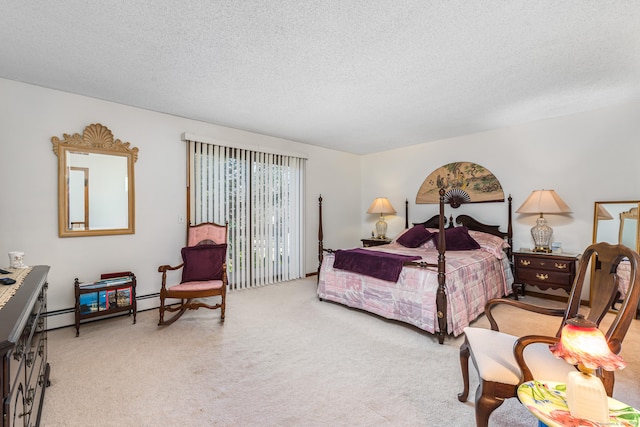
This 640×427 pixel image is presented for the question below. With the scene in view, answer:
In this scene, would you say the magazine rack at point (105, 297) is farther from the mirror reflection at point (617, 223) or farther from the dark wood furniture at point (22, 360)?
the mirror reflection at point (617, 223)

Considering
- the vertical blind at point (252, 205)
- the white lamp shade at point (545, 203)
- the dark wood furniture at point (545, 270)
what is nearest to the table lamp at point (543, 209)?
the white lamp shade at point (545, 203)

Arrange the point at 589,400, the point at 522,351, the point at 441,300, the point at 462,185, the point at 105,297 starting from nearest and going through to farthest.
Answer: the point at 589,400 < the point at 522,351 < the point at 441,300 < the point at 105,297 < the point at 462,185

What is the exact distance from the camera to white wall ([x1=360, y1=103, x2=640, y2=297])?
360 centimetres

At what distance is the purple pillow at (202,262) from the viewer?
3564mm

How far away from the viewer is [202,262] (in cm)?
362

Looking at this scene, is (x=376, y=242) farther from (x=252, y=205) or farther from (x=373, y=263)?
(x=252, y=205)

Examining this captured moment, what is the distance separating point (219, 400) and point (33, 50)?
317 centimetres

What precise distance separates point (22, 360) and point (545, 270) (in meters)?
4.98

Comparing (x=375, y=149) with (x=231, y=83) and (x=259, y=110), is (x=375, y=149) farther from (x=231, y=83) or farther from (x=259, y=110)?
(x=231, y=83)

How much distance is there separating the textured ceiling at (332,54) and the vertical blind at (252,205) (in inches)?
33.6

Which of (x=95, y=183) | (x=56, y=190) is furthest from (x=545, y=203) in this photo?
(x=56, y=190)

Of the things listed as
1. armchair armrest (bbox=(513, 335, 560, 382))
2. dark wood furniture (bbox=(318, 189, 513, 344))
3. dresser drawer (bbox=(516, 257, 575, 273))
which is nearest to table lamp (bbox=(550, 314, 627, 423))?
armchair armrest (bbox=(513, 335, 560, 382))

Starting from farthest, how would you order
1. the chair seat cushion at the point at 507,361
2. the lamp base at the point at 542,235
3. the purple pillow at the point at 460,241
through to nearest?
the purple pillow at the point at 460,241, the lamp base at the point at 542,235, the chair seat cushion at the point at 507,361

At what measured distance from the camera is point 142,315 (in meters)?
3.55
